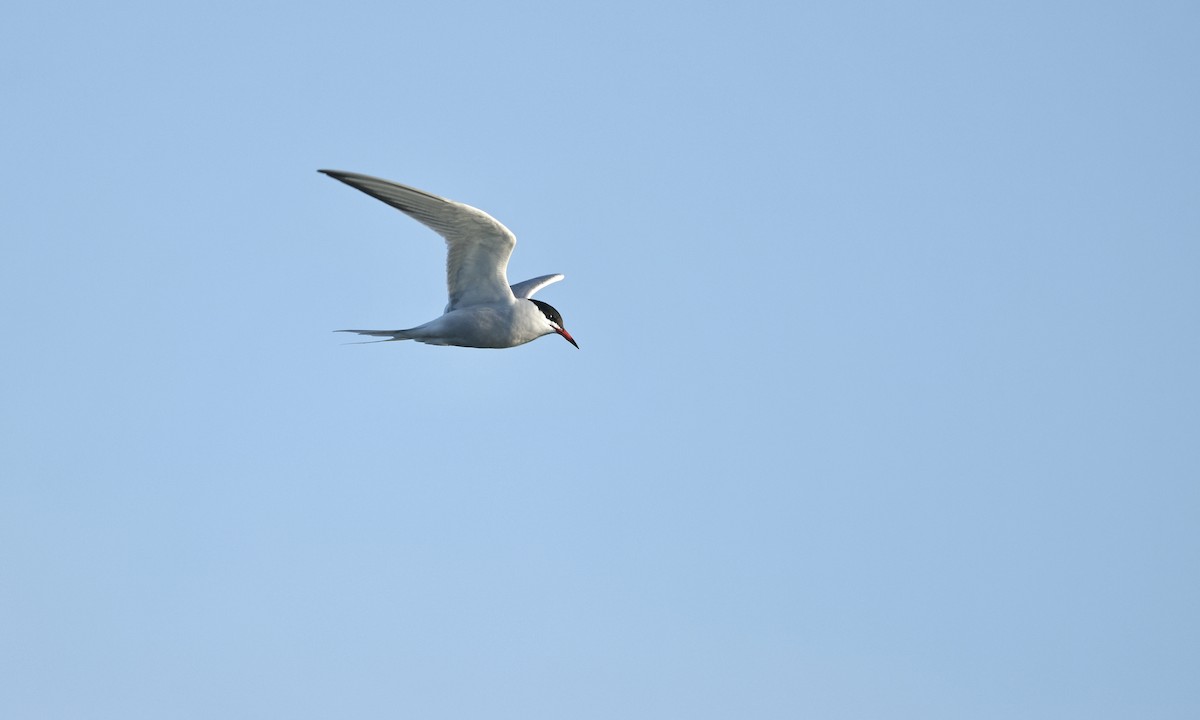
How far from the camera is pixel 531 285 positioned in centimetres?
1966

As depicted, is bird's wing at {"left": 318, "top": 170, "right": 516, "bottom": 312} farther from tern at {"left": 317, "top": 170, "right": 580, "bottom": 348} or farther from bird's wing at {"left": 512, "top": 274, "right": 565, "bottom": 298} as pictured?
bird's wing at {"left": 512, "top": 274, "right": 565, "bottom": 298}

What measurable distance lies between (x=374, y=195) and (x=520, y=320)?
9.55 feet

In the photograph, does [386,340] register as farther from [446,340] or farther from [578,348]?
[578,348]

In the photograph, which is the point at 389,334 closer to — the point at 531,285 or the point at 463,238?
the point at 463,238

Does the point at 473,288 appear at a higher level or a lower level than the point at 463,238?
lower

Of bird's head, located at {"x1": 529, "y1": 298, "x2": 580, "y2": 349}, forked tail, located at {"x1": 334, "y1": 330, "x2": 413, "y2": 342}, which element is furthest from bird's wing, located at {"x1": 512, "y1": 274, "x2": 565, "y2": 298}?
forked tail, located at {"x1": 334, "y1": 330, "x2": 413, "y2": 342}

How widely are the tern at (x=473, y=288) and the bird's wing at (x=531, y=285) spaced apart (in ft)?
3.44

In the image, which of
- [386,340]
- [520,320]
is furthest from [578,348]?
[386,340]

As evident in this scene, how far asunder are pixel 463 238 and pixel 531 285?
9.75 feet

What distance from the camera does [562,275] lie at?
20.7 meters

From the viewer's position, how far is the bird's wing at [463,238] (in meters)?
15.7

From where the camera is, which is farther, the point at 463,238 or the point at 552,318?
the point at 552,318


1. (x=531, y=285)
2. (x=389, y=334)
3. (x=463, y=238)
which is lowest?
(x=389, y=334)

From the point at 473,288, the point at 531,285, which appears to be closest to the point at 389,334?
the point at 473,288
